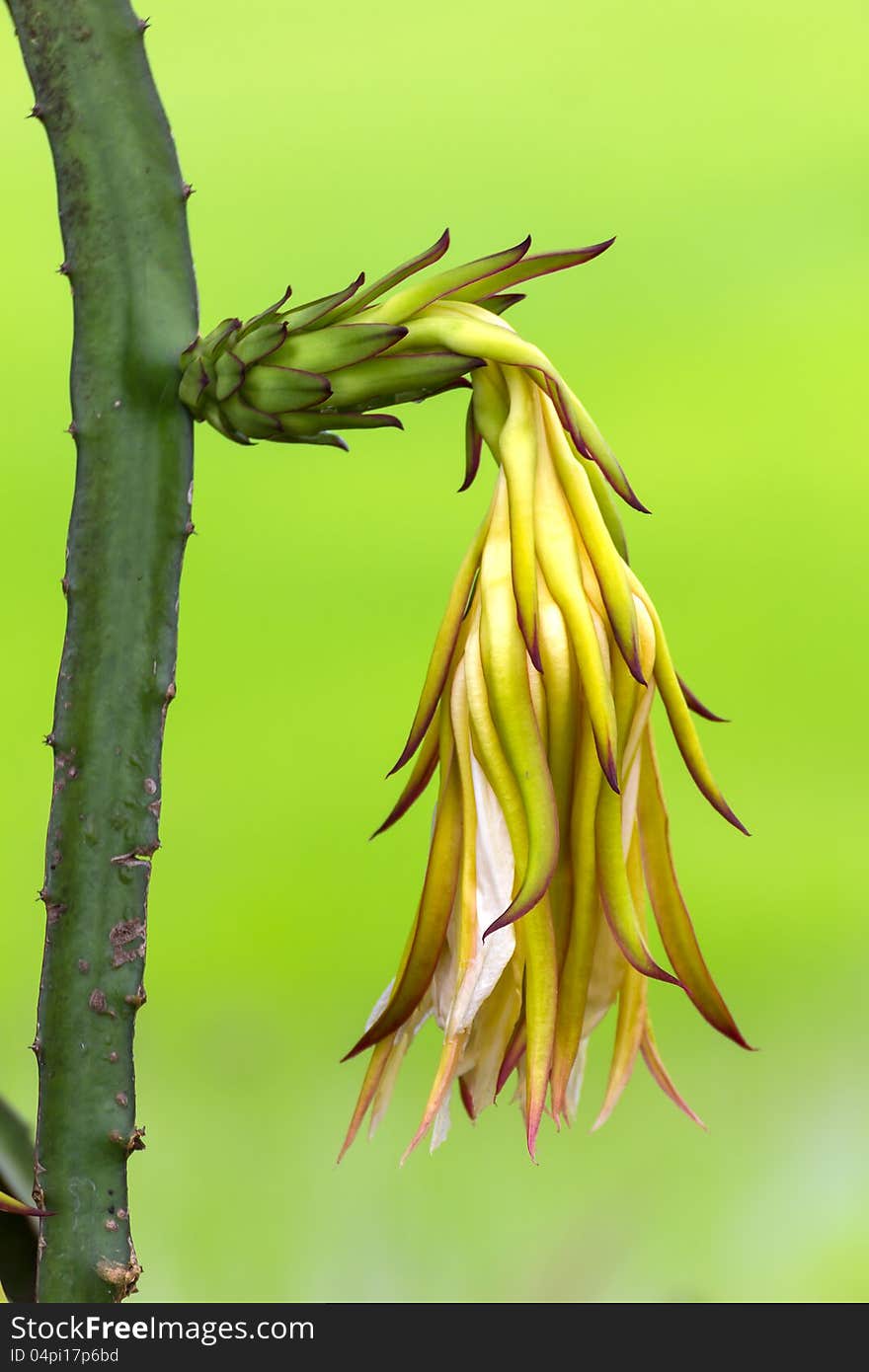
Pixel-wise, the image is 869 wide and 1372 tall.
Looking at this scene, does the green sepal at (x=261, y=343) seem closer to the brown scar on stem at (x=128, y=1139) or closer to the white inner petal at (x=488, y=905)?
the white inner petal at (x=488, y=905)

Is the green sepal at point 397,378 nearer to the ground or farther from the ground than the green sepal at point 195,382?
nearer to the ground

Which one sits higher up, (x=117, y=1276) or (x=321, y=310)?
(x=321, y=310)

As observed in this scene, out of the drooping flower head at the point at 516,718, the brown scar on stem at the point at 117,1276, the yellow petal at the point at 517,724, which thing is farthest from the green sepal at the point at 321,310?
the brown scar on stem at the point at 117,1276

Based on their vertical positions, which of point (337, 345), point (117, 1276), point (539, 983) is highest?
point (337, 345)

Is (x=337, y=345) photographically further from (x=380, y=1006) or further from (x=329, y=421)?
(x=380, y=1006)

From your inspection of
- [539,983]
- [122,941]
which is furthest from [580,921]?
[122,941]

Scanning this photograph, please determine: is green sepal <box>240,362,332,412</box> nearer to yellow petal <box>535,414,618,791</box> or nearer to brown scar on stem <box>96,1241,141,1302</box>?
yellow petal <box>535,414,618,791</box>
